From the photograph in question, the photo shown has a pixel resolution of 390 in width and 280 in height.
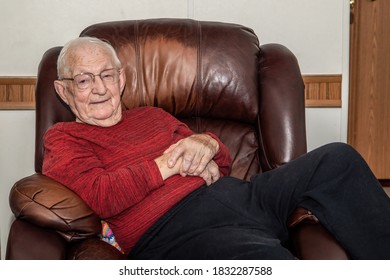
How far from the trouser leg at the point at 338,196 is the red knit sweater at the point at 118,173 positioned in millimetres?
263

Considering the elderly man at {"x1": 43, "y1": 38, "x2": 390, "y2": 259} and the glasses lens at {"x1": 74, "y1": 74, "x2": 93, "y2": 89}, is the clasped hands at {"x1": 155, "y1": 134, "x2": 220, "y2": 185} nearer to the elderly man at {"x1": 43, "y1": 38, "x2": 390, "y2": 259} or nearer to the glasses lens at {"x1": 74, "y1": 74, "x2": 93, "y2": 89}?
the elderly man at {"x1": 43, "y1": 38, "x2": 390, "y2": 259}

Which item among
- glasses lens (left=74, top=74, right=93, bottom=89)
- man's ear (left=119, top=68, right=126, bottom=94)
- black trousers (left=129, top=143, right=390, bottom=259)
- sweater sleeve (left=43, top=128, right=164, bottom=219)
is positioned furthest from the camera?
man's ear (left=119, top=68, right=126, bottom=94)

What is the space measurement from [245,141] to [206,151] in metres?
0.38

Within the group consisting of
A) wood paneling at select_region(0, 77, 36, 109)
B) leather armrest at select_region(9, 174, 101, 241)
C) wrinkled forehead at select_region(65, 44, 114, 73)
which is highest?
wrinkled forehead at select_region(65, 44, 114, 73)

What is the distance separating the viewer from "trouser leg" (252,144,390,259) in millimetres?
1536

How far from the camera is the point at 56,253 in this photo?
5.12 feet

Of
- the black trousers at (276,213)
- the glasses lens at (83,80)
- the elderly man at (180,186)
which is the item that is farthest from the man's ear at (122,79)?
the black trousers at (276,213)

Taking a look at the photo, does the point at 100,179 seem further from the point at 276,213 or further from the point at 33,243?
the point at 276,213

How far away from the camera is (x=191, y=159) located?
1.81m

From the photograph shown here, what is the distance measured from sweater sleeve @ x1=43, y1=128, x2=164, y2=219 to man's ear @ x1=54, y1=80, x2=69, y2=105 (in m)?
0.28

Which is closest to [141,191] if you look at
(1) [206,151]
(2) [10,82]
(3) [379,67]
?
(1) [206,151]

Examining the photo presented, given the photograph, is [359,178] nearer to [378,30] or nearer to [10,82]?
[10,82]

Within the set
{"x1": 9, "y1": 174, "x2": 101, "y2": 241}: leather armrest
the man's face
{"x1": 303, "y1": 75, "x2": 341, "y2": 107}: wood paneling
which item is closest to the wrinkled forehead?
the man's face

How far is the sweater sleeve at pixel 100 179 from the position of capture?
1676mm
